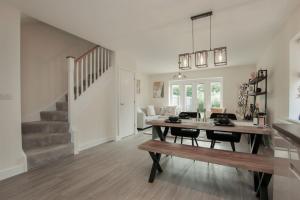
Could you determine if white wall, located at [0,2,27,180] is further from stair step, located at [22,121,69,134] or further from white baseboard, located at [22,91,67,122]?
white baseboard, located at [22,91,67,122]

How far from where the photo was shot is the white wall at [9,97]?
2275 mm

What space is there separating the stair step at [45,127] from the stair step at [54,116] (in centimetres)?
23

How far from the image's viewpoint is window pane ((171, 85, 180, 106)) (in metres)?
7.69

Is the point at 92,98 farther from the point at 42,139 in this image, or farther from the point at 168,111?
the point at 168,111

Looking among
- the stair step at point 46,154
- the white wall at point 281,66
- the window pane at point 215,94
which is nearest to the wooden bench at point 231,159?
the white wall at point 281,66

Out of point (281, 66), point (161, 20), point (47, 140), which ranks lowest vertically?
point (47, 140)

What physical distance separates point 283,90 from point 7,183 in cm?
467

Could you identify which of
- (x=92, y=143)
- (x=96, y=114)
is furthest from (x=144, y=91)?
(x=92, y=143)

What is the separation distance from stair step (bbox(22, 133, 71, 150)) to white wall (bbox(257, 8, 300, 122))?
4.22 m

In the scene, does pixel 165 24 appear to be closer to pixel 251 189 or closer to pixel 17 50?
pixel 17 50

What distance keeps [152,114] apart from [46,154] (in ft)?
15.4

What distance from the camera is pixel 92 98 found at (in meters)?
3.89

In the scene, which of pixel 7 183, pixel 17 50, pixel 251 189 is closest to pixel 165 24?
pixel 17 50

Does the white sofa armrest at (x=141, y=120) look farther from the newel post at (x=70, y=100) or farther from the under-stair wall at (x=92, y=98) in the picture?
the newel post at (x=70, y=100)
